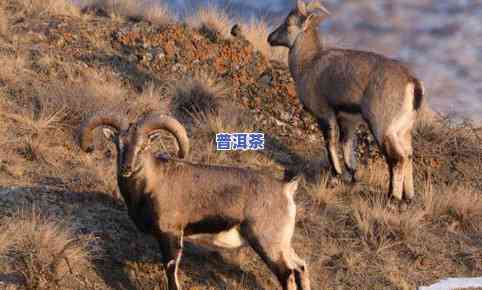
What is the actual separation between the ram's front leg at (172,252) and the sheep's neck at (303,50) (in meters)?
4.84

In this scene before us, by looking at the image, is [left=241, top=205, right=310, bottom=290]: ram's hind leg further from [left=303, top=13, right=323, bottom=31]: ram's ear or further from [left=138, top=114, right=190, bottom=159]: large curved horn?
[left=303, top=13, right=323, bottom=31]: ram's ear

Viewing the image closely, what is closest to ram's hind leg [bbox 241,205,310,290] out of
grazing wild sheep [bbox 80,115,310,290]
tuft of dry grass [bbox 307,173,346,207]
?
grazing wild sheep [bbox 80,115,310,290]

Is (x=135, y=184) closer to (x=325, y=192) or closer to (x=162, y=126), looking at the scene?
(x=162, y=126)

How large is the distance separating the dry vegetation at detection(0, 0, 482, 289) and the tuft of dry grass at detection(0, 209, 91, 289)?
0.05 feet

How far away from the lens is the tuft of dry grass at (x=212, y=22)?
17406mm

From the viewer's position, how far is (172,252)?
8.72 metres

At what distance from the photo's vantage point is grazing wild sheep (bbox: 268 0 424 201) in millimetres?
11359

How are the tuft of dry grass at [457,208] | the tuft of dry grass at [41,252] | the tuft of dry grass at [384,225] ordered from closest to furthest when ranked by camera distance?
the tuft of dry grass at [41,252], the tuft of dry grass at [384,225], the tuft of dry grass at [457,208]

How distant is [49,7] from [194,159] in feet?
23.0

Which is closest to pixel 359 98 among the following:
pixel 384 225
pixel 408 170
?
pixel 408 170

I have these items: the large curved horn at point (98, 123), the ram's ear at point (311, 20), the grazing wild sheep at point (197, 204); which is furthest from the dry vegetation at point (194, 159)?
the ram's ear at point (311, 20)

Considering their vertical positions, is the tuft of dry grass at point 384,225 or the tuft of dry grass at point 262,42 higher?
the tuft of dry grass at point 262,42

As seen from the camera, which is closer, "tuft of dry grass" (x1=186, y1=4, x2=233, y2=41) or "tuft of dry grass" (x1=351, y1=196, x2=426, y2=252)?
"tuft of dry grass" (x1=351, y1=196, x2=426, y2=252)

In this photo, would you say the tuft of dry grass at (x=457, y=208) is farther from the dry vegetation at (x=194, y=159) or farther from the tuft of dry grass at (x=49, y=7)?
the tuft of dry grass at (x=49, y=7)
